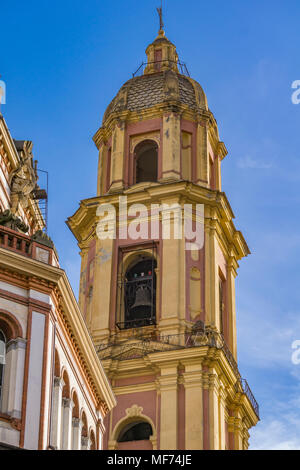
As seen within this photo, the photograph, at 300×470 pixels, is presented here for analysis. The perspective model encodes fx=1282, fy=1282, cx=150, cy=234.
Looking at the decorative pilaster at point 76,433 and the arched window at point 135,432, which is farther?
the arched window at point 135,432

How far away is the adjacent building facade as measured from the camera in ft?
105

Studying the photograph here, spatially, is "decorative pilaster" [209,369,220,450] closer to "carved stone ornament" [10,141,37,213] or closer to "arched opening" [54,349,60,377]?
"carved stone ornament" [10,141,37,213]

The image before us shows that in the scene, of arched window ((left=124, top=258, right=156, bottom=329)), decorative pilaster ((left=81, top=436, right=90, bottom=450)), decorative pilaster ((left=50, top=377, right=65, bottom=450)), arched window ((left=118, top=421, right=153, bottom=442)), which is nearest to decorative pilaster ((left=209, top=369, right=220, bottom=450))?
arched window ((left=118, top=421, right=153, bottom=442))

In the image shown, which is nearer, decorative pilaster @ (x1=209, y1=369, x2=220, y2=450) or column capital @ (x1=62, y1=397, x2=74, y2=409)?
column capital @ (x1=62, y1=397, x2=74, y2=409)

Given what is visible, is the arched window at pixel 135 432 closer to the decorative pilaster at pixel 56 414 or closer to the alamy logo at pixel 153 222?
the alamy logo at pixel 153 222

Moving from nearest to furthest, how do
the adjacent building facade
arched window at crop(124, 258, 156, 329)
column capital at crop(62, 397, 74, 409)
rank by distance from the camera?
1. the adjacent building facade
2. column capital at crop(62, 397, 74, 409)
3. arched window at crop(124, 258, 156, 329)

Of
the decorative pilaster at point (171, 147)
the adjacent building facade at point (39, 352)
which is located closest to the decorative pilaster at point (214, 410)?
the decorative pilaster at point (171, 147)

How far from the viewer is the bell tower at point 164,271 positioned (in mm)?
53719

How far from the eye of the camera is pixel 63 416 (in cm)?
3550

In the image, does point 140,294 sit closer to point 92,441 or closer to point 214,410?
point 214,410

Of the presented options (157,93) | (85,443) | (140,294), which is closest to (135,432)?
(140,294)

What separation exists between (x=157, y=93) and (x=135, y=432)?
18488 millimetres

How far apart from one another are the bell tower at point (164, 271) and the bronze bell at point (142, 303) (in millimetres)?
55

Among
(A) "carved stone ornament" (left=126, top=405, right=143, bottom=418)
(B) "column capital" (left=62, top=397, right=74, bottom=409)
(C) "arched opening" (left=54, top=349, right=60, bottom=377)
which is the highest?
(A) "carved stone ornament" (left=126, top=405, right=143, bottom=418)
